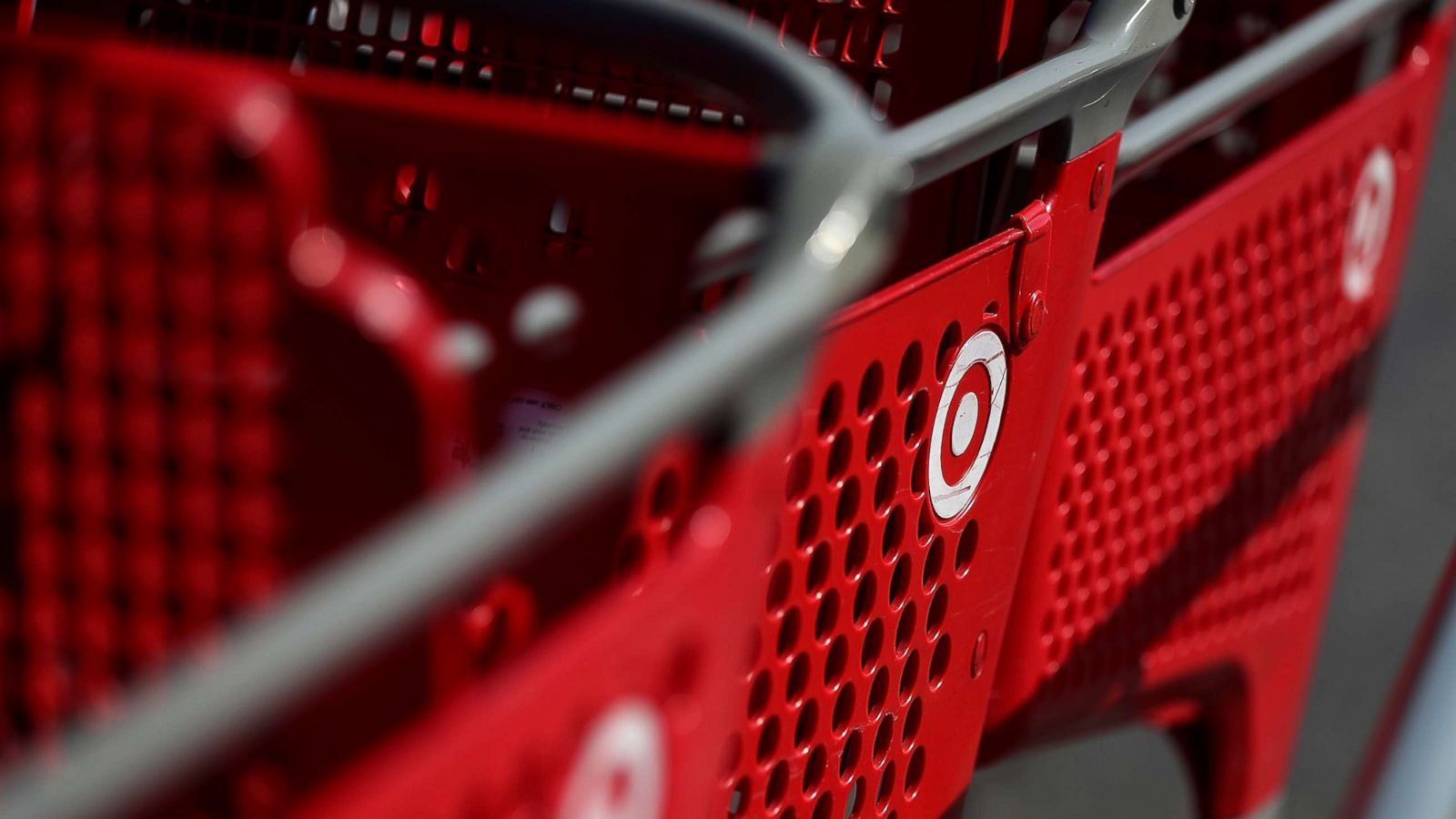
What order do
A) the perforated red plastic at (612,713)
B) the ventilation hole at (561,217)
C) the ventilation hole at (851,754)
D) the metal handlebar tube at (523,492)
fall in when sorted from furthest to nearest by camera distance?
the ventilation hole at (561,217), the ventilation hole at (851,754), the perforated red plastic at (612,713), the metal handlebar tube at (523,492)

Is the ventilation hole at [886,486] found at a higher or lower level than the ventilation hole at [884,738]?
higher

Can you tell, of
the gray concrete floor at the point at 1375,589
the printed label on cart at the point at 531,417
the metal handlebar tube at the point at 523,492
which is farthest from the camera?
the gray concrete floor at the point at 1375,589

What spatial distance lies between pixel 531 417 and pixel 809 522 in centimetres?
17

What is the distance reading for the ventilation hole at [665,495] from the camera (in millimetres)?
822

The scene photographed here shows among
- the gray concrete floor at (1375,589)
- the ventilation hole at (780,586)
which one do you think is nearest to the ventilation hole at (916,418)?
the ventilation hole at (780,586)

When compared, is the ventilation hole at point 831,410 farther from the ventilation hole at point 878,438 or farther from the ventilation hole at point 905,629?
the ventilation hole at point 905,629

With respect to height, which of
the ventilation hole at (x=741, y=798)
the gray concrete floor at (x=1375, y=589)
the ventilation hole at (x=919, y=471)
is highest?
the ventilation hole at (x=919, y=471)

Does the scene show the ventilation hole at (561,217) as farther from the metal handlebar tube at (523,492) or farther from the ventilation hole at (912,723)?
the metal handlebar tube at (523,492)

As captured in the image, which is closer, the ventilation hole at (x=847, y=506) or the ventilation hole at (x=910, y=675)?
the ventilation hole at (x=847, y=506)

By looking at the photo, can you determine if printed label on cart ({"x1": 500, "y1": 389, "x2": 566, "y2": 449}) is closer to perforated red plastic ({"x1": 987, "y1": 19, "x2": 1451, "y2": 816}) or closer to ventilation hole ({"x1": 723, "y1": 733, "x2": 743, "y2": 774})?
ventilation hole ({"x1": 723, "y1": 733, "x2": 743, "y2": 774})

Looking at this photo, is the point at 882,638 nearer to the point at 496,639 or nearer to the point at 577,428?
the point at 496,639

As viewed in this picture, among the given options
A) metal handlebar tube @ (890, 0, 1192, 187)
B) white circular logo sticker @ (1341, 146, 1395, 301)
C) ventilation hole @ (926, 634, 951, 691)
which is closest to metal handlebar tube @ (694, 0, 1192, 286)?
metal handlebar tube @ (890, 0, 1192, 187)

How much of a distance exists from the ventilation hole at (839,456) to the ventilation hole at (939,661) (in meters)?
0.23

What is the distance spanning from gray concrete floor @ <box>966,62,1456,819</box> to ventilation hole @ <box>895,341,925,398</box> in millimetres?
1229
